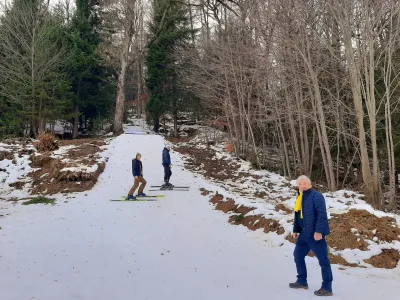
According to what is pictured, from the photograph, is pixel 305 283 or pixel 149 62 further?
pixel 149 62

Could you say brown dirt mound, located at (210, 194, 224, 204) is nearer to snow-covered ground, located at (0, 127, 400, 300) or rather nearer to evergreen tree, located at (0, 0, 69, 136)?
snow-covered ground, located at (0, 127, 400, 300)

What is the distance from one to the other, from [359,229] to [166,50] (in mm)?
26603

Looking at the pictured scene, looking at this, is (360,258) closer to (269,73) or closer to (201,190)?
(201,190)

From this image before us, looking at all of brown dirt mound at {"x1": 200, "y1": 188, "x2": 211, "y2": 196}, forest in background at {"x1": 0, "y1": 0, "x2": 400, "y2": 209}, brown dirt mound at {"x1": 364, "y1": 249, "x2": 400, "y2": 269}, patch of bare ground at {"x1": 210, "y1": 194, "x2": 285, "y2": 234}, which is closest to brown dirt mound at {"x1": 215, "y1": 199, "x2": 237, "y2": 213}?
patch of bare ground at {"x1": 210, "y1": 194, "x2": 285, "y2": 234}

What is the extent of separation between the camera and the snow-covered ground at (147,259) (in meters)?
4.64

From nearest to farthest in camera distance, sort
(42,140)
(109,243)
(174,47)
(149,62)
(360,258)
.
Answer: (360,258), (109,243), (42,140), (174,47), (149,62)

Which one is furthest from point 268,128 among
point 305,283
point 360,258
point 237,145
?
point 305,283

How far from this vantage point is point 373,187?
10242 millimetres

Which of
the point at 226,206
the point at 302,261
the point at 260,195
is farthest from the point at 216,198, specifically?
the point at 302,261

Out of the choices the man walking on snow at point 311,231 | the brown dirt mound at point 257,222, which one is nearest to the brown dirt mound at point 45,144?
the brown dirt mound at point 257,222

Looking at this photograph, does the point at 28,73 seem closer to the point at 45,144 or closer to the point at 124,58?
the point at 124,58

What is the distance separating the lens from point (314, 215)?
181 inches

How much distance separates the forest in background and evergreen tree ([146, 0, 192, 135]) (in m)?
0.11

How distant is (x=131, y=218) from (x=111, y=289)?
4.53 m
